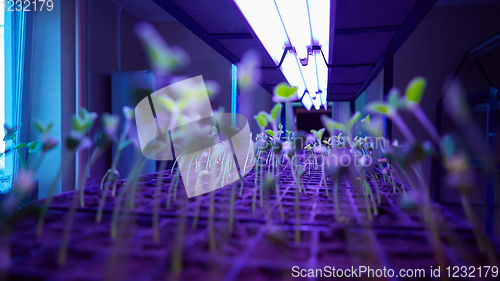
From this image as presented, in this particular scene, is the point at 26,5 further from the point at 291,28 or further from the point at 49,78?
the point at 291,28

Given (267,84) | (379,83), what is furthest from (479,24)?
(267,84)

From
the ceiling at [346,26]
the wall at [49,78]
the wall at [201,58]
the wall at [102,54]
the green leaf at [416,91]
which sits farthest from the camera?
the wall at [201,58]

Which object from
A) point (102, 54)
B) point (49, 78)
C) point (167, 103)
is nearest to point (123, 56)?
point (102, 54)

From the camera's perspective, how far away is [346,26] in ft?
2.96

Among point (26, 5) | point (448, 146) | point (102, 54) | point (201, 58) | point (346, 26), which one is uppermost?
point (201, 58)

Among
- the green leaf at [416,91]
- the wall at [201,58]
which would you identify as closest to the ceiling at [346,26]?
the green leaf at [416,91]

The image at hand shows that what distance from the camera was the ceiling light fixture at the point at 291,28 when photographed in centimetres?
80

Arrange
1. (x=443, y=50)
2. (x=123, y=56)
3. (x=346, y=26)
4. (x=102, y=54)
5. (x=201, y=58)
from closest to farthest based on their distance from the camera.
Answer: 1. (x=346, y=26)
2. (x=102, y=54)
3. (x=123, y=56)
4. (x=443, y=50)
5. (x=201, y=58)

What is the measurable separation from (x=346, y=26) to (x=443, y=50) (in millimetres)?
3667

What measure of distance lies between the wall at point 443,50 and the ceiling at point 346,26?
2.82 meters

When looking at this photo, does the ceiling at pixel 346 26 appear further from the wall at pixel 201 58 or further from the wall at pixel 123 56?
the wall at pixel 201 58

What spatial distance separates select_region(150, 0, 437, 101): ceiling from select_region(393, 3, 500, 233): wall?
2.82 m

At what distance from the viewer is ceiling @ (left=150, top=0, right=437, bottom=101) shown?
0.75 metres

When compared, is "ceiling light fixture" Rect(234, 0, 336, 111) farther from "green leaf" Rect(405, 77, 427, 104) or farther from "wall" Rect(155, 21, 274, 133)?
"wall" Rect(155, 21, 274, 133)
